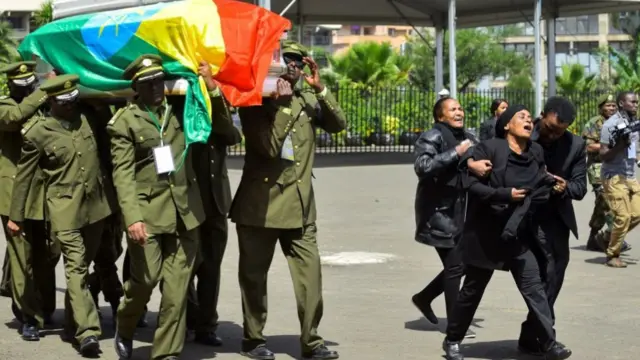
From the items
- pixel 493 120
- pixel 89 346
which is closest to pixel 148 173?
pixel 89 346

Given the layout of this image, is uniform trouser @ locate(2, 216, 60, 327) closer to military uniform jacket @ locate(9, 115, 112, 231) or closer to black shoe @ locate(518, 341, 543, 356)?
military uniform jacket @ locate(9, 115, 112, 231)

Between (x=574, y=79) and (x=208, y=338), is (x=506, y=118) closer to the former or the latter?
(x=208, y=338)

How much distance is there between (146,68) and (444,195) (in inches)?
104

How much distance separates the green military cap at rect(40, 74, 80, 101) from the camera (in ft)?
28.0

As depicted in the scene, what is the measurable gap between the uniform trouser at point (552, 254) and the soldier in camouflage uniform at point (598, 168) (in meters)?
5.31

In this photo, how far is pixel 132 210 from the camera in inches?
307

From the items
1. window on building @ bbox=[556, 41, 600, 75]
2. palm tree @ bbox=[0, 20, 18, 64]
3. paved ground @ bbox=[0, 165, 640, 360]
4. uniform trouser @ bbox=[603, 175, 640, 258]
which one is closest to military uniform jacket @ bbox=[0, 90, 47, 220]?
paved ground @ bbox=[0, 165, 640, 360]

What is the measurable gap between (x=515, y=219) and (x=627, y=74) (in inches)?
1405

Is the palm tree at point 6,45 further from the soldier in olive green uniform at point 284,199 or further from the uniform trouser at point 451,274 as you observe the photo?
the soldier in olive green uniform at point 284,199

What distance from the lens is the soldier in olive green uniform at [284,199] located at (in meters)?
8.27

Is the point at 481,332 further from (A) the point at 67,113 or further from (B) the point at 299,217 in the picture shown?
(A) the point at 67,113

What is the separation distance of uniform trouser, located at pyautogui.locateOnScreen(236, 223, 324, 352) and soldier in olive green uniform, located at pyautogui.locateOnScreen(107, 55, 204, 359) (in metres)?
0.50

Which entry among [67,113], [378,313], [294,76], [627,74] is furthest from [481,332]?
[627,74]

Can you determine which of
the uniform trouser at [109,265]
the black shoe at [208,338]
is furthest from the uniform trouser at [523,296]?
the uniform trouser at [109,265]
